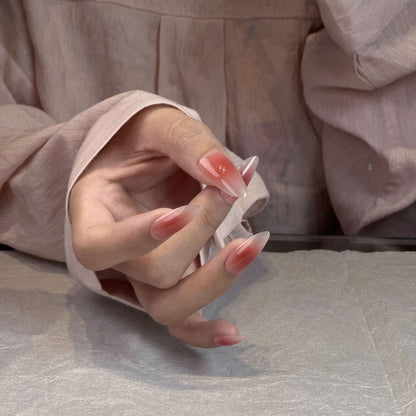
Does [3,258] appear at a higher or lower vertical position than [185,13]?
lower

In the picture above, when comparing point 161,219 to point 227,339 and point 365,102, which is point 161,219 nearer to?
point 227,339

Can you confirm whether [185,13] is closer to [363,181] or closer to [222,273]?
[363,181]

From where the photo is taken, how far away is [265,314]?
0.37 metres

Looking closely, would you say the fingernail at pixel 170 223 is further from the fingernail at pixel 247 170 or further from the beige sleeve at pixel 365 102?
the beige sleeve at pixel 365 102

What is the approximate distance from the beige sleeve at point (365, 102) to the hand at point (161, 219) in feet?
0.55

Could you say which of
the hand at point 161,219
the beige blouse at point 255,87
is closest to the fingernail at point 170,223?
the hand at point 161,219

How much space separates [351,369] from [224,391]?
0.21 ft

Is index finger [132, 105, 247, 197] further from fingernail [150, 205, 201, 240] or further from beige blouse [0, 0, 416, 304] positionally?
beige blouse [0, 0, 416, 304]

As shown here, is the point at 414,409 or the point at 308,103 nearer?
the point at 414,409

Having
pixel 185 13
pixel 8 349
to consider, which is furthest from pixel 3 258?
pixel 185 13

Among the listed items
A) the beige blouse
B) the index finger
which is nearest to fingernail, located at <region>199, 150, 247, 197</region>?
the index finger

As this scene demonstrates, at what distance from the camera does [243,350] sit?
1.09 feet

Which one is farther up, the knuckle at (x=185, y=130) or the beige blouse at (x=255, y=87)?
the knuckle at (x=185, y=130)

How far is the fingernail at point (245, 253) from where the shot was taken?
29 centimetres
